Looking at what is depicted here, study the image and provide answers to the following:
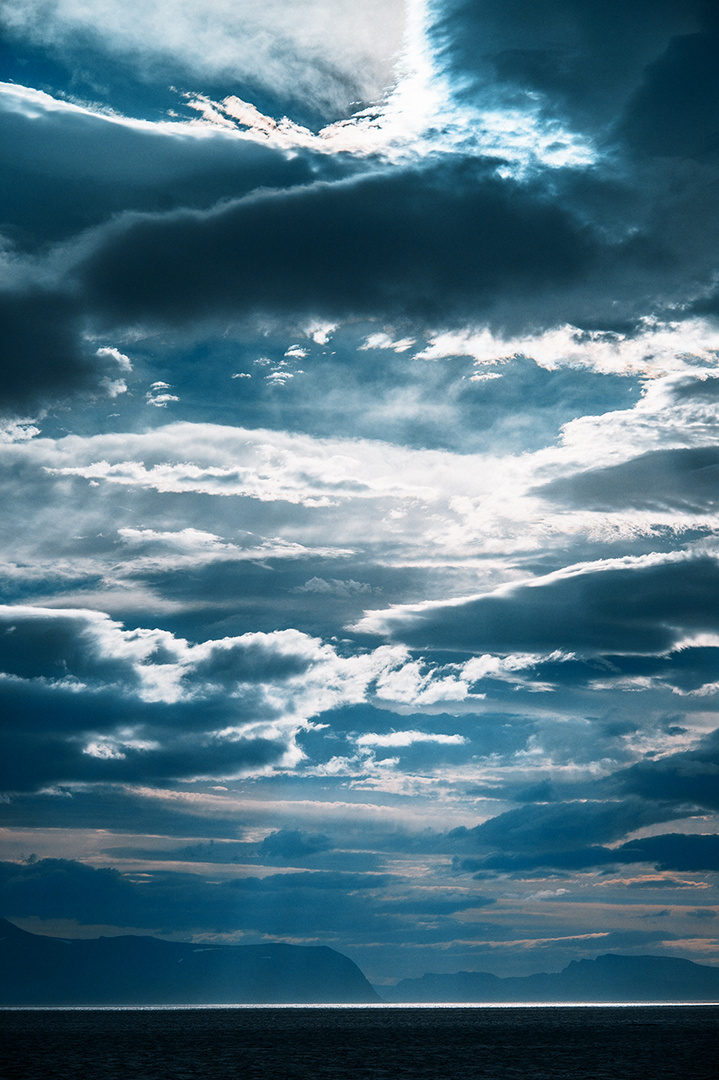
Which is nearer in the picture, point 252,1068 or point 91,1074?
point 91,1074

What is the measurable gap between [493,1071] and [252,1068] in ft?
145

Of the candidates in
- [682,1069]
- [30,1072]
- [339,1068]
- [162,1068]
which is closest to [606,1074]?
[682,1069]

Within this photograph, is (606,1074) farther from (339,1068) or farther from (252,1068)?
A: (252,1068)

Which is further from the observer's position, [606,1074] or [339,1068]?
[339,1068]

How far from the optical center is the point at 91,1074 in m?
170

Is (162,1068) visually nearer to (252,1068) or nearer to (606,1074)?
(252,1068)

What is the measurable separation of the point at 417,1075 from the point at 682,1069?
48.9 m

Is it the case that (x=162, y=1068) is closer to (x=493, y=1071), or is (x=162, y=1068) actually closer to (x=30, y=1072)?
(x=30, y=1072)

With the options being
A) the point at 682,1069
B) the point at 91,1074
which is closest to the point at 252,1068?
the point at 91,1074

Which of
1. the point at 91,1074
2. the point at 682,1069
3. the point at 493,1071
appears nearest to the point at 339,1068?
the point at 493,1071

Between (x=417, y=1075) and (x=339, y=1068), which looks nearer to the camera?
(x=417, y=1075)

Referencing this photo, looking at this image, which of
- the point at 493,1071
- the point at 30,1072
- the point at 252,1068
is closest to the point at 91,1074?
the point at 30,1072

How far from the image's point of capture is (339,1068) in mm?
188750

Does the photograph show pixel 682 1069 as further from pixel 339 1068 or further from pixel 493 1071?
pixel 339 1068
